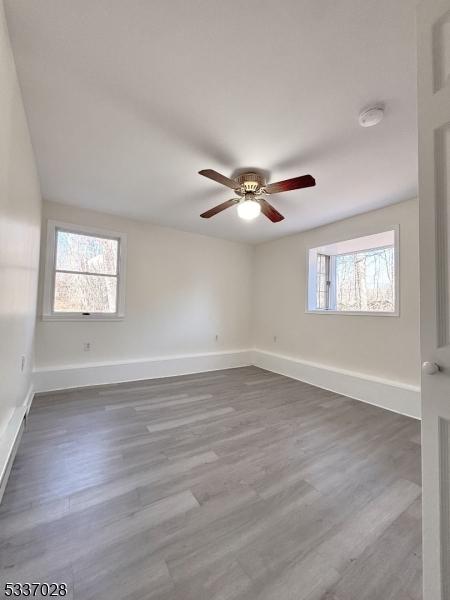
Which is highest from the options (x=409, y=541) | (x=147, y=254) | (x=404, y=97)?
(x=404, y=97)

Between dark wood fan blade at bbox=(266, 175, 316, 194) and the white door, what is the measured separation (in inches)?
41.4

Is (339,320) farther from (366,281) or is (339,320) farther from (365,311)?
(366,281)

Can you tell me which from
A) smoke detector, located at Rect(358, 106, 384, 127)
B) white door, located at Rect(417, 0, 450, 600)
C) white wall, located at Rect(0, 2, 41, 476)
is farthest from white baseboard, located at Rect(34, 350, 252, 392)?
smoke detector, located at Rect(358, 106, 384, 127)

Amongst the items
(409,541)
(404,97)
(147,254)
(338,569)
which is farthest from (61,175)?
(409,541)

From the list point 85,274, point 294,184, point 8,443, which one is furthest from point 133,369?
point 294,184

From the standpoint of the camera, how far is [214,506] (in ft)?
4.72

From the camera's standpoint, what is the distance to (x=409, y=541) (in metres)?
1.26

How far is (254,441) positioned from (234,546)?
0.97 m

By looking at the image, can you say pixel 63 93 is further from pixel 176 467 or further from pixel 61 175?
pixel 176 467

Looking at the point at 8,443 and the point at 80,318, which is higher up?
the point at 80,318

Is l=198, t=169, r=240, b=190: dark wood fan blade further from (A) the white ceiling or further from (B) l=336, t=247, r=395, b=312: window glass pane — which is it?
(B) l=336, t=247, r=395, b=312: window glass pane

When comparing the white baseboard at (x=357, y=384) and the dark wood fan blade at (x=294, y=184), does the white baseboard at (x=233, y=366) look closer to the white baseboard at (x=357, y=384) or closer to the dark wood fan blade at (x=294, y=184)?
the white baseboard at (x=357, y=384)

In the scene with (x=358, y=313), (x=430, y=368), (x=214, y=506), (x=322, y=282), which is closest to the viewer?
(x=430, y=368)

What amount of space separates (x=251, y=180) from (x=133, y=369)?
3.13 m
